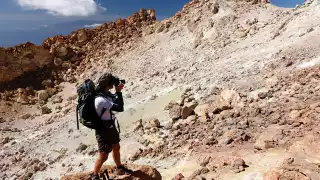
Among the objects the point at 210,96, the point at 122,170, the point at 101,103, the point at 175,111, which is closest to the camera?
the point at 101,103

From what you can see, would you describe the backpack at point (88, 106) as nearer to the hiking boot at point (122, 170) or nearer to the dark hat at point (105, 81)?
the dark hat at point (105, 81)

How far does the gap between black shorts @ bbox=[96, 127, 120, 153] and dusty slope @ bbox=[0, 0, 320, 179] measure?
7.22ft

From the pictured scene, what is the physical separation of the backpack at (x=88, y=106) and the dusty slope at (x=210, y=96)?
102 inches

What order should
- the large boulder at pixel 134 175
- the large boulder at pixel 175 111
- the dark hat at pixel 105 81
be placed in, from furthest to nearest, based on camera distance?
the large boulder at pixel 175 111 → the large boulder at pixel 134 175 → the dark hat at pixel 105 81

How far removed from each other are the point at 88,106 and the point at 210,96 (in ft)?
24.3

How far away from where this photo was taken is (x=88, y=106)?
5.07m

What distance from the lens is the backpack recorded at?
5066 millimetres

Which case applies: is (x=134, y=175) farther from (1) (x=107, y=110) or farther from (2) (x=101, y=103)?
(2) (x=101, y=103)

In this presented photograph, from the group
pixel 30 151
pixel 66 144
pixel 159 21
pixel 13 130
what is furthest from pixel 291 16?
pixel 13 130

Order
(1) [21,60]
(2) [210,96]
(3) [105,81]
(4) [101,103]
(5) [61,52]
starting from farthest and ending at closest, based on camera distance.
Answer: (5) [61,52] < (1) [21,60] < (2) [210,96] < (3) [105,81] < (4) [101,103]

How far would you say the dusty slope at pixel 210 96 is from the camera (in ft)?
25.4

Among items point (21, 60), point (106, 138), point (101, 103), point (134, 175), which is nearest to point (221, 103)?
point (134, 175)

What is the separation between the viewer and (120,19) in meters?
22.8

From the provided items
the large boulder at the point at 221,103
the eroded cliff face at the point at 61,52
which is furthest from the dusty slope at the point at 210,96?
the eroded cliff face at the point at 61,52
